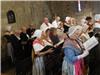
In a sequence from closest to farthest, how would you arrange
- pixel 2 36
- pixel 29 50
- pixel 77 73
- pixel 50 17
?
pixel 77 73, pixel 29 50, pixel 2 36, pixel 50 17

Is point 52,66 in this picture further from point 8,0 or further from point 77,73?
point 8,0

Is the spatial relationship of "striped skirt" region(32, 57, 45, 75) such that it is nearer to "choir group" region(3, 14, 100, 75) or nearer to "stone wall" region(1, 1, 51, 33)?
"choir group" region(3, 14, 100, 75)

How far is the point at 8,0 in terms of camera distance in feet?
26.3

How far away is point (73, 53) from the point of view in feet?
12.4

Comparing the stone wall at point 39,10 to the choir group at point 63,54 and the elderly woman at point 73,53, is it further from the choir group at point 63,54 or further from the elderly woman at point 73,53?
the elderly woman at point 73,53

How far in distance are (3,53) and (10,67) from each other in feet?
2.22

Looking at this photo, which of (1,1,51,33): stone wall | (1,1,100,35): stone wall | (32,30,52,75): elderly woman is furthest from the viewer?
(1,1,100,35): stone wall

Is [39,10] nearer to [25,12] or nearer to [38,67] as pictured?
[25,12]

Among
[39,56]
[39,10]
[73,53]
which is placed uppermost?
[39,10]

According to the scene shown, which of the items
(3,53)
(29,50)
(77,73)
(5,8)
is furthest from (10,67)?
(77,73)

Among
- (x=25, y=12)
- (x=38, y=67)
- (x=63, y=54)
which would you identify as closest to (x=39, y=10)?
(x=25, y=12)

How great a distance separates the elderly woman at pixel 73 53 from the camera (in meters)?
3.76

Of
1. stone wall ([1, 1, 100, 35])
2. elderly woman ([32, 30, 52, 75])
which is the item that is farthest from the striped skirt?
stone wall ([1, 1, 100, 35])

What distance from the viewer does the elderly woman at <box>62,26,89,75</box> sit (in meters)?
3.76
